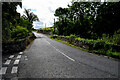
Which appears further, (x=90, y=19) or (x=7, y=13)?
(x=90, y=19)

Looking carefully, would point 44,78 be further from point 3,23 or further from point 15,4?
point 15,4

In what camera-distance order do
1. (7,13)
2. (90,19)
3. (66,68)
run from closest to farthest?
1. (66,68)
2. (7,13)
3. (90,19)

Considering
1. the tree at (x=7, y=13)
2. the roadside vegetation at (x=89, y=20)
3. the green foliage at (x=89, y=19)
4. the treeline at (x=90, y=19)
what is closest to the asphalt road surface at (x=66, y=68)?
the tree at (x=7, y=13)

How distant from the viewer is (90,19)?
30234 mm

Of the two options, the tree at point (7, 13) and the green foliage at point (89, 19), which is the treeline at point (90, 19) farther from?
the tree at point (7, 13)

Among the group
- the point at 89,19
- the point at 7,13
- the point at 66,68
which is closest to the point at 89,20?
the point at 89,19

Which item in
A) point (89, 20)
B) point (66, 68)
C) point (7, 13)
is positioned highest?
point (89, 20)

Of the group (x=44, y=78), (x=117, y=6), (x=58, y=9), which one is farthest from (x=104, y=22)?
(x=44, y=78)

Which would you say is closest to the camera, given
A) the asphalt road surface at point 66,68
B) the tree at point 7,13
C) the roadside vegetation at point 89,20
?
the asphalt road surface at point 66,68

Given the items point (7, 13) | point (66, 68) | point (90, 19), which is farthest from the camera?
point (90, 19)

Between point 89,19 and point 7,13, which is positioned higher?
point 89,19

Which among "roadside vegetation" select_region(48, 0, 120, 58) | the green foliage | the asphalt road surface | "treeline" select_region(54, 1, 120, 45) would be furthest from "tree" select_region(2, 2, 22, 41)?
the green foliage

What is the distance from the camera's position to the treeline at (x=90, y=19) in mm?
24781

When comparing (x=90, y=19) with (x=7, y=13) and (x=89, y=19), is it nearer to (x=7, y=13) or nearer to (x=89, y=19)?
(x=89, y=19)
